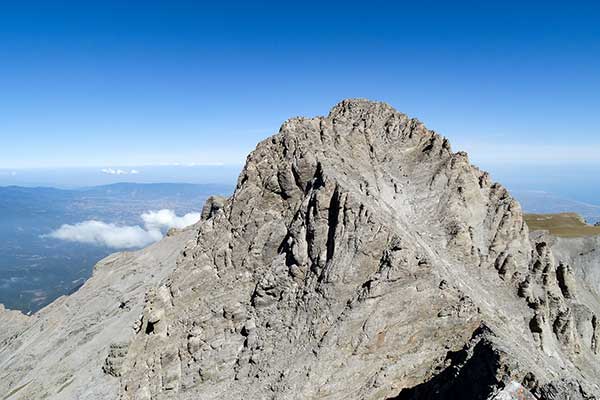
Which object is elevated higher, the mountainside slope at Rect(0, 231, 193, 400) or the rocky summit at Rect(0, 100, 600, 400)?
the rocky summit at Rect(0, 100, 600, 400)

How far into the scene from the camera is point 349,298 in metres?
40.5

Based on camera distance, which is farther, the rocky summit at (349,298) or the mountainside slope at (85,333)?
the mountainside slope at (85,333)

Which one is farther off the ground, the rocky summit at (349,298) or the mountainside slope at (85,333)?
the rocky summit at (349,298)

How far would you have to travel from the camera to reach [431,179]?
54.8 meters

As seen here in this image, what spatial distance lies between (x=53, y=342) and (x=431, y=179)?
6390cm

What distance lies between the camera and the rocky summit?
36188mm

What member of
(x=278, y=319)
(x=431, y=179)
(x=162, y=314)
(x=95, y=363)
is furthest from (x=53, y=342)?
(x=431, y=179)

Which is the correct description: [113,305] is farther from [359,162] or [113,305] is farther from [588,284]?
[588,284]

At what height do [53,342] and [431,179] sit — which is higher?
[431,179]

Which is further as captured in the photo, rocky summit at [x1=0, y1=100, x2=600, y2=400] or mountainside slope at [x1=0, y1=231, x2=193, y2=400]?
mountainside slope at [x1=0, y1=231, x2=193, y2=400]

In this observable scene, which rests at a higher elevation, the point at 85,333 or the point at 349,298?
the point at 349,298

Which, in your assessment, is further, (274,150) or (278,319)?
(274,150)

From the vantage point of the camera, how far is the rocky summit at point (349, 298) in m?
36.2

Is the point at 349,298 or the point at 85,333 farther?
the point at 85,333
